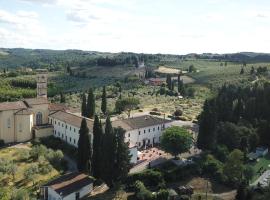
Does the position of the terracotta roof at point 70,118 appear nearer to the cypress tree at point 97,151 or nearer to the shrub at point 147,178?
the cypress tree at point 97,151

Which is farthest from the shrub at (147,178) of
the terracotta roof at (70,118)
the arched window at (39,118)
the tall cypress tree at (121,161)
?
the arched window at (39,118)

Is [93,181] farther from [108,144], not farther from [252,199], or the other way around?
[252,199]

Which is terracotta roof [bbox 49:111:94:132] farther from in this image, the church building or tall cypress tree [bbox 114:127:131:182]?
tall cypress tree [bbox 114:127:131:182]

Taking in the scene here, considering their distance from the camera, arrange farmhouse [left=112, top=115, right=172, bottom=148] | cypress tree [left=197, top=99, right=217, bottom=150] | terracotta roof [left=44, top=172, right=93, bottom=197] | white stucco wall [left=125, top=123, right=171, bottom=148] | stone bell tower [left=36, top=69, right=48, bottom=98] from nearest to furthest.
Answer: terracotta roof [left=44, top=172, right=93, bottom=197]
cypress tree [left=197, top=99, right=217, bottom=150]
white stucco wall [left=125, top=123, right=171, bottom=148]
farmhouse [left=112, top=115, right=172, bottom=148]
stone bell tower [left=36, top=69, right=48, bottom=98]

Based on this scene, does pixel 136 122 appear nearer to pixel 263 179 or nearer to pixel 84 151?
pixel 84 151

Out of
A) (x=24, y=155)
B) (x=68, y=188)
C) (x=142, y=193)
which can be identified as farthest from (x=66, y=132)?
(x=142, y=193)

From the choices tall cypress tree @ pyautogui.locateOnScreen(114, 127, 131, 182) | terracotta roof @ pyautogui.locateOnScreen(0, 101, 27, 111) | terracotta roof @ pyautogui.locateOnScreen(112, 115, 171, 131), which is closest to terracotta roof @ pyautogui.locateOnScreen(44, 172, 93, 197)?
tall cypress tree @ pyautogui.locateOnScreen(114, 127, 131, 182)
